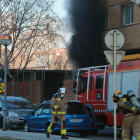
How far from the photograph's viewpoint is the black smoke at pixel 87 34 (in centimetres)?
2164

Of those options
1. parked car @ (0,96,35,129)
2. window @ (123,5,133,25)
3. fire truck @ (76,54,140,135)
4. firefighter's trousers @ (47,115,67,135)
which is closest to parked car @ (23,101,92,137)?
fire truck @ (76,54,140,135)

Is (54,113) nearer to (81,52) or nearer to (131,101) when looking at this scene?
(131,101)

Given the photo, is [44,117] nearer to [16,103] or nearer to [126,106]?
[16,103]

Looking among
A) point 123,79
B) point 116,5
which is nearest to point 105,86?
point 123,79

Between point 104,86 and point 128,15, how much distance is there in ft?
28.5

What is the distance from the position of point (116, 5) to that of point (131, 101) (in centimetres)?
1355

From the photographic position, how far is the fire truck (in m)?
11.0

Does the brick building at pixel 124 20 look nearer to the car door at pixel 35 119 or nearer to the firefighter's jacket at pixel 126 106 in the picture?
the car door at pixel 35 119

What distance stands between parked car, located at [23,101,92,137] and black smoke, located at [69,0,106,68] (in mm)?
9709

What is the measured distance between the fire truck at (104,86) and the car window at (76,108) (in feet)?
1.84

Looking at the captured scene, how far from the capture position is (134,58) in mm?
10977

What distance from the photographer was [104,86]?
12.4m

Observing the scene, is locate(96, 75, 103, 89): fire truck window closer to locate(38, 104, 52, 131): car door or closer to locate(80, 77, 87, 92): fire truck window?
locate(80, 77, 87, 92): fire truck window

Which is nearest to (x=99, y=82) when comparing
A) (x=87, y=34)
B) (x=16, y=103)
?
(x=16, y=103)
